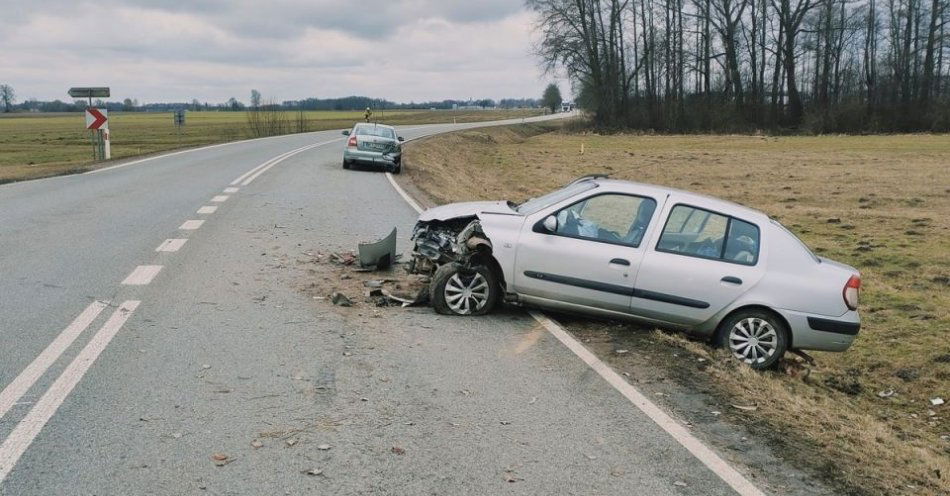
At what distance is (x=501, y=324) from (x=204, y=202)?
31.3ft

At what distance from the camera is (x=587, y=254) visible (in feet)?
24.2

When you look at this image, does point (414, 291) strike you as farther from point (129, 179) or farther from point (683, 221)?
point (129, 179)

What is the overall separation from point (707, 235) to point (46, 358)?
5.46 meters

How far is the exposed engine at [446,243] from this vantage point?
7707 mm

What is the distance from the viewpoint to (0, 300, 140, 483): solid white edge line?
4324mm

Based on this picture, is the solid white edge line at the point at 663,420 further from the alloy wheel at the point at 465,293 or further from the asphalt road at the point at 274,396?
the alloy wheel at the point at 465,293

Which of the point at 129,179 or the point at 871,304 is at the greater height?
the point at 129,179

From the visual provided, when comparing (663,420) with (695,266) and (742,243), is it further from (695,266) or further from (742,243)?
(742,243)

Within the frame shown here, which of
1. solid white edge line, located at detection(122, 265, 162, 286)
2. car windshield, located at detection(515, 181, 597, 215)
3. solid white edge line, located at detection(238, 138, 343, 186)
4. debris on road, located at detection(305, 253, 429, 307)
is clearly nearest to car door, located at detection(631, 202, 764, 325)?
car windshield, located at detection(515, 181, 597, 215)

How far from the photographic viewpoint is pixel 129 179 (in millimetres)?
19703

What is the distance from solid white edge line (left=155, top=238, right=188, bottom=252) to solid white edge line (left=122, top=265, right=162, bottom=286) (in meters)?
1.12

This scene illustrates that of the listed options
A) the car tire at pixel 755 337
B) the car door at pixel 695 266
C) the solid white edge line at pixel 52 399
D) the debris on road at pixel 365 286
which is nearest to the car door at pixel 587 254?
the car door at pixel 695 266

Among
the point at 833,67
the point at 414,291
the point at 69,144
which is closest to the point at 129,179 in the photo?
the point at 414,291

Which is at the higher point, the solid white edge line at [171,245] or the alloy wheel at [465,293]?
the solid white edge line at [171,245]
